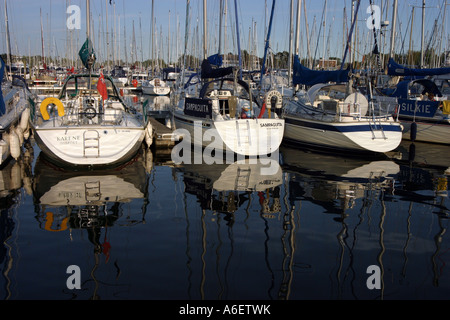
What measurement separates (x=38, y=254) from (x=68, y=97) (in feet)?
37.0

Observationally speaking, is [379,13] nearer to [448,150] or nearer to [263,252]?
[448,150]

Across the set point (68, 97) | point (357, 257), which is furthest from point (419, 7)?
point (357, 257)

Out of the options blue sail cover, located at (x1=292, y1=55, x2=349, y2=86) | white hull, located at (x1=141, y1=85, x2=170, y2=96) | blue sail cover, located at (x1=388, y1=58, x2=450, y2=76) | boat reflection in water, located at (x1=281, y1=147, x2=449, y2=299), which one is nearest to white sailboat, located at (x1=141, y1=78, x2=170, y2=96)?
white hull, located at (x1=141, y1=85, x2=170, y2=96)

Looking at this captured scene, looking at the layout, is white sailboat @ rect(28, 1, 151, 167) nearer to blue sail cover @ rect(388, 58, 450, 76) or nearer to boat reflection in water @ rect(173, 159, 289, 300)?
boat reflection in water @ rect(173, 159, 289, 300)

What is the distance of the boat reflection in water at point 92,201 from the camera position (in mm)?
8133

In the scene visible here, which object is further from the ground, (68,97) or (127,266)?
(68,97)

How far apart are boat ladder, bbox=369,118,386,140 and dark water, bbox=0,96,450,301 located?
231cm

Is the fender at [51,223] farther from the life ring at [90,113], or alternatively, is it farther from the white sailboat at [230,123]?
the white sailboat at [230,123]

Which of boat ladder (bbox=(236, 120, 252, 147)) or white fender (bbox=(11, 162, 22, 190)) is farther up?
boat ladder (bbox=(236, 120, 252, 147))

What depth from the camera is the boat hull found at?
624 inches

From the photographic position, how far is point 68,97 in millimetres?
17438

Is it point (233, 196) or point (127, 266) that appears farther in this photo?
point (233, 196)

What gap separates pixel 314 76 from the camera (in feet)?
62.1

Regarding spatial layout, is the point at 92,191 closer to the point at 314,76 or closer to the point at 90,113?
the point at 90,113
